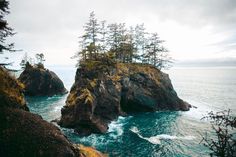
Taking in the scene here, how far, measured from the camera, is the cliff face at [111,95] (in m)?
48.4

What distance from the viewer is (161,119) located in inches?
2312

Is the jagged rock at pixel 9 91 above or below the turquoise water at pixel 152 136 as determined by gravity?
above

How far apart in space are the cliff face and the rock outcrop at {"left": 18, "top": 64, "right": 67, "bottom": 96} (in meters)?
42.2

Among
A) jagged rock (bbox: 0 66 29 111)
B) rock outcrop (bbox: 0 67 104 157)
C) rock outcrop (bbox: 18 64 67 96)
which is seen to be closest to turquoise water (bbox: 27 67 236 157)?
rock outcrop (bbox: 0 67 104 157)

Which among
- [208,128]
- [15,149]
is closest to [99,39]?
[208,128]

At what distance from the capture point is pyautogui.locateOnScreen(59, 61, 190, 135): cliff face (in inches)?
1904

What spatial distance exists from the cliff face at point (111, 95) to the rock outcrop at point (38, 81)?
1663 inches

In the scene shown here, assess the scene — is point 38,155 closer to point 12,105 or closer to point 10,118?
point 10,118

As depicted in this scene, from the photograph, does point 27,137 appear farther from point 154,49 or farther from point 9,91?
point 154,49

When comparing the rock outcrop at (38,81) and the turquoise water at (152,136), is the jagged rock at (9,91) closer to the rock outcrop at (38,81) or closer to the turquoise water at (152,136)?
the turquoise water at (152,136)

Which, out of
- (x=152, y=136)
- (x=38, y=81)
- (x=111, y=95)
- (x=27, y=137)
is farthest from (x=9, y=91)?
(x=38, y=81)

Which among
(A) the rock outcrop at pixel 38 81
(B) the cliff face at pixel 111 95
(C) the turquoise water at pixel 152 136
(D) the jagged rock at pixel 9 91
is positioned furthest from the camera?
(A) the rock outcrop at pixel 38 81

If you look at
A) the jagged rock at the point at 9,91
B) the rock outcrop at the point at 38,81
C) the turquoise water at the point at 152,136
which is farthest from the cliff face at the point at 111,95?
the rock outcrop at the point at 38,81

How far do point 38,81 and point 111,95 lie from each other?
162 feet
